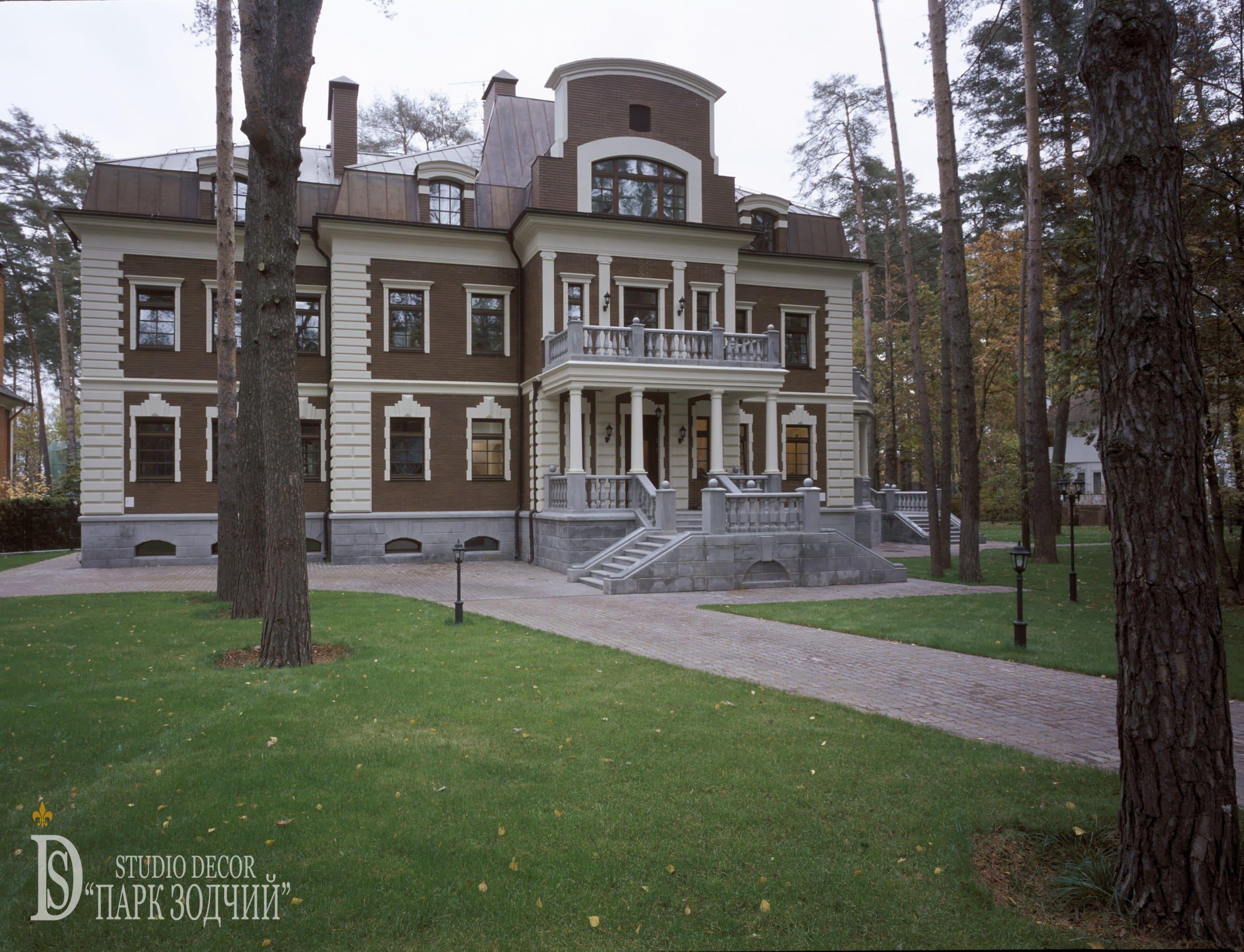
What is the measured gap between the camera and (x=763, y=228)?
25.7m

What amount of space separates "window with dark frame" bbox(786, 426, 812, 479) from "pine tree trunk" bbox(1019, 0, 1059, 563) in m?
6.91

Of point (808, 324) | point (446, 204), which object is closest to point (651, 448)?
point (808, 324)

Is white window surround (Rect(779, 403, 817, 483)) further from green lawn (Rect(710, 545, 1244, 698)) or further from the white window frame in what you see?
green lawn (Rect(710, 545, 1244, 698))

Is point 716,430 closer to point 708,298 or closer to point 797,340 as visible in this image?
→ point 708,298

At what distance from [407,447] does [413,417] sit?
86cm

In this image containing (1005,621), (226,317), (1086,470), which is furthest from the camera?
(1086,470)

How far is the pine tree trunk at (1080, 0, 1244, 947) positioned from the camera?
345cm

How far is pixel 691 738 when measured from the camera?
19.1 ft

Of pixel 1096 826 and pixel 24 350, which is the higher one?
pixel 24 350

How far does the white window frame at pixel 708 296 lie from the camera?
2223cm

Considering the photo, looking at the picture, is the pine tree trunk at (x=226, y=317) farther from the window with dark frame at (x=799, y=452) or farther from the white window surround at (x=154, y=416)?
the window with dark frame at (x=799, y=452)

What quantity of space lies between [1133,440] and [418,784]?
A: 14.2 feet

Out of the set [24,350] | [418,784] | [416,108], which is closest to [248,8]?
[418,784]

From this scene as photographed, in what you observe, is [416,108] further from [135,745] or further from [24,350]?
[135,745]
